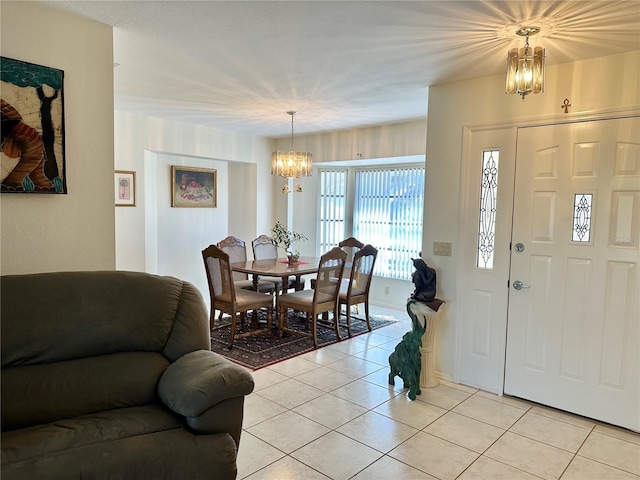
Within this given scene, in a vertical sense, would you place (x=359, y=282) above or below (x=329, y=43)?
below

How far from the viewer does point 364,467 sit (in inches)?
94.7

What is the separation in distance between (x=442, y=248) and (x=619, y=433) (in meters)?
1.72

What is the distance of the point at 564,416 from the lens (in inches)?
121

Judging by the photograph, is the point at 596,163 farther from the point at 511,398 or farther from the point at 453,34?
the point at 511,398

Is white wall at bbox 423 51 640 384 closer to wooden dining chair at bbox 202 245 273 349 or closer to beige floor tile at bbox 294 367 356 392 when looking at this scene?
beige floor tile at bbox 294 367 356 392

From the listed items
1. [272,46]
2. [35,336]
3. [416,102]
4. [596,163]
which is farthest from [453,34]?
[35,336]

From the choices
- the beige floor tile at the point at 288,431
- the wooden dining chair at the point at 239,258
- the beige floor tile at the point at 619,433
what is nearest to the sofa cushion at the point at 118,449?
the beige floor tile at the point at 288,431

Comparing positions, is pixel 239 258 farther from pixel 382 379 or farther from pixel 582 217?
pixel 582 217

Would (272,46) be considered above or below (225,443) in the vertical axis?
above

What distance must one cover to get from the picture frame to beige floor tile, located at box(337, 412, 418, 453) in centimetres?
419

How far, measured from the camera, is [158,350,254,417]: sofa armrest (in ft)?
6.41

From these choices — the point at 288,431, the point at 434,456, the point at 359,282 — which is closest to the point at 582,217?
the point at 434,456

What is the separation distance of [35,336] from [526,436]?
289 cm

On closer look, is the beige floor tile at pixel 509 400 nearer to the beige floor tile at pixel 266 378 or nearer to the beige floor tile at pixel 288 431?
the beige floor tile at pixel 288 431
